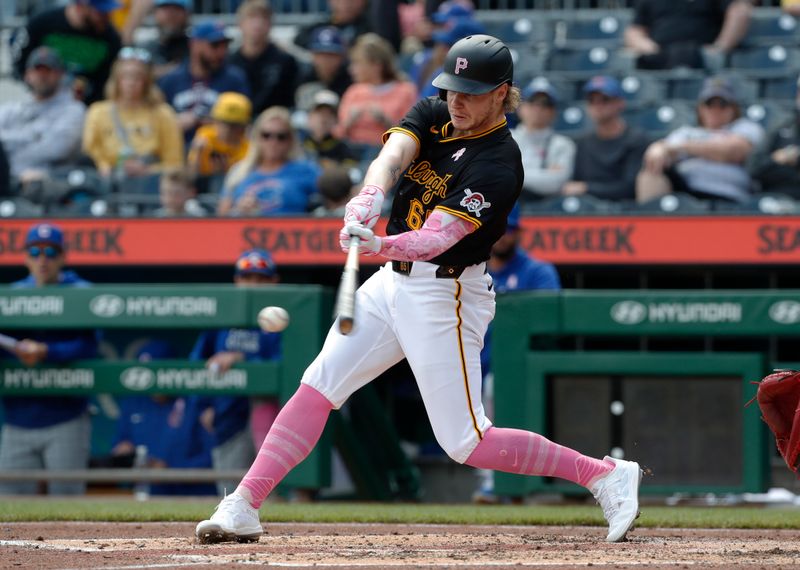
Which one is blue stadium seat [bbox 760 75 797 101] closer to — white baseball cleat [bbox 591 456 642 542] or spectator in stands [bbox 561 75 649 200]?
spectator in stands [bbox 561 75 649 200]

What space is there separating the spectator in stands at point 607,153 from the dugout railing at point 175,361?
211 centimetres

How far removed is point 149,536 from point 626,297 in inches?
123

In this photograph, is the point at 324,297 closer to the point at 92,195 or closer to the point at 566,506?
the point at 566,506

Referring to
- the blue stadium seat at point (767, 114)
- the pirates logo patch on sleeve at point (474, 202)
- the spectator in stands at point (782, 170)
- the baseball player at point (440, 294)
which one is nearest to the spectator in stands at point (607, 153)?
the spectator in stands at point (782, 170)

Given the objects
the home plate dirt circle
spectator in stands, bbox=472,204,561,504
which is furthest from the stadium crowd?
the home plate dirt circle

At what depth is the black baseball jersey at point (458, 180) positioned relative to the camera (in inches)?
172

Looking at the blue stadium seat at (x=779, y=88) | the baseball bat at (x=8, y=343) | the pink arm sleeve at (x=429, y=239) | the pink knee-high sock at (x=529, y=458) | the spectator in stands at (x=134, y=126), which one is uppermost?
the blue stadium seat at (x=779, y=88)

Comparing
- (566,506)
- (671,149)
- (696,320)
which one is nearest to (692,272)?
(671,149)

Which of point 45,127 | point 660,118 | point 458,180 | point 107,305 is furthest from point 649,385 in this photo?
point 45,127

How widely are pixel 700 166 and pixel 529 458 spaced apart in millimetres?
4419

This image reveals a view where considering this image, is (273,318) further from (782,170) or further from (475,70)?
(782,170)

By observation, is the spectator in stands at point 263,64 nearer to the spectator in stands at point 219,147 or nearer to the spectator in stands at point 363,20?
the spectator in stands at point 363,20

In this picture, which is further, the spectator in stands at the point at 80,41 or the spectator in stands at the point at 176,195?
the spectator in stands at the point at 80,41

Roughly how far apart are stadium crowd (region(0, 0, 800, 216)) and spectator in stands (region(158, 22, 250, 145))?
0.01 m
